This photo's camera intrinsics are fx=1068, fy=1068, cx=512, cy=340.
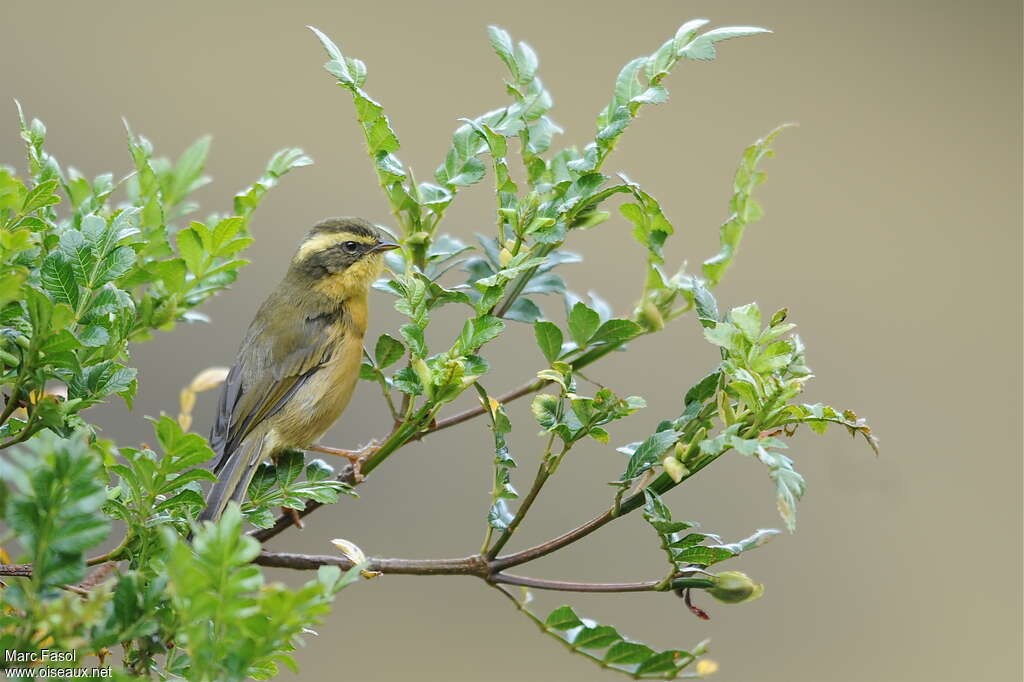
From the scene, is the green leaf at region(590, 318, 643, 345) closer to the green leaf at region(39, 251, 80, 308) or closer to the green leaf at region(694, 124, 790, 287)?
the green leaf at region(694, 124, 790, 287)

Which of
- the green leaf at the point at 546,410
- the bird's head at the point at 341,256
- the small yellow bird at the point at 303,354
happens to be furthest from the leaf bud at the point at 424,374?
the bird's head at the point at 341,256

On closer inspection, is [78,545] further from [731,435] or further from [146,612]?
[731,435]

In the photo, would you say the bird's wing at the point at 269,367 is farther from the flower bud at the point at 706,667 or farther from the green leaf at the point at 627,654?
the flower bud at the point at 706,667

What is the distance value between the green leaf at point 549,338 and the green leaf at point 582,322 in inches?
1.4

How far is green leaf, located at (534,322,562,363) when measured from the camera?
1915mm

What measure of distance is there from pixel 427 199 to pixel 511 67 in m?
0.29

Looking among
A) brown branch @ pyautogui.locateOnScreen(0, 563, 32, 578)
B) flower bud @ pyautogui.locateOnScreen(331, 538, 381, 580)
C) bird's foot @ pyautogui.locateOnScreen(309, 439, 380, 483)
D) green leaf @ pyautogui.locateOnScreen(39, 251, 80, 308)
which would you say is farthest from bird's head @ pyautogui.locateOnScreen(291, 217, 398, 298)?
brown branch @ pyautogui.locateOnScreen(0, 563, 32, 578)

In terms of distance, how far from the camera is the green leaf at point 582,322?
6.37 ft

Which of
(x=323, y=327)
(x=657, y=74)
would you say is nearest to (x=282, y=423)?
(x=323, y=327)

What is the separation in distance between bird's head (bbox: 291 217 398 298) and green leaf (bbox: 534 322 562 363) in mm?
1699

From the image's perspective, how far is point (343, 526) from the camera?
22.7ft

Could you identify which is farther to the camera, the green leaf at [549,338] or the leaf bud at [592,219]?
the leaf bud at [592,219]

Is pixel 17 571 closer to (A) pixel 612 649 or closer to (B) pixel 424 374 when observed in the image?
(B) pixel 424 374

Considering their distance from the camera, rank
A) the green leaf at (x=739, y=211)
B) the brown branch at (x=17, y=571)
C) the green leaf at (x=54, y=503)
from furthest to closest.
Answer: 1. the green leaf at (x=739, y=211)
2. the brown branch at (x=17, y=571)
3. the green leaf at (x=54, y=503)
